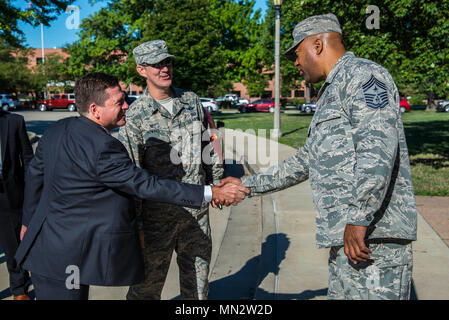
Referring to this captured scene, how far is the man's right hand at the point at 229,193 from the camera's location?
275cm

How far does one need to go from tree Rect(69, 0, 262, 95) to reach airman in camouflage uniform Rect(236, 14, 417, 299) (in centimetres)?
2510

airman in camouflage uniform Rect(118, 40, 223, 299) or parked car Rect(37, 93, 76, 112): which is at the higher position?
parked car Rect(37, 93, 76, 112)

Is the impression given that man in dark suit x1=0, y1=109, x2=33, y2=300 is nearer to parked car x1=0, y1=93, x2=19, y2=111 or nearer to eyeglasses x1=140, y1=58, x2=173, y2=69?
eyeglasses x1=140, y1=58, x2=173, y2=69

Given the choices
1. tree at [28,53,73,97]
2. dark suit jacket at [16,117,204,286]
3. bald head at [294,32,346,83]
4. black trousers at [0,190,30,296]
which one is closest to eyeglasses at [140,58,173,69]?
dark suit jacket at [16,117,204,286]

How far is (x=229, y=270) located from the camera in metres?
4.45

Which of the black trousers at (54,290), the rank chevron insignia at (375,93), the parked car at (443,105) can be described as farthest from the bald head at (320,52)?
the parked car at (443,105)

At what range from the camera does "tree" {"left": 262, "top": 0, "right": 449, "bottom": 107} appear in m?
8.02

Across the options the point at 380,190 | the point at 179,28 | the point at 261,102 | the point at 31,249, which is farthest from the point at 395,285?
the point at 261,102

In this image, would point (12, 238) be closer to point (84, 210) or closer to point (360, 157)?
point (84, 210)

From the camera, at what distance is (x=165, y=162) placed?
2.96 metres

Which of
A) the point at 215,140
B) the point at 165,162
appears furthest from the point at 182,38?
the point at 165,162

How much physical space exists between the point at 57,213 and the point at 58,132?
1.40 ft

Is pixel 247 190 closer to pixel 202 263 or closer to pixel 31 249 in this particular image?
pixel 202 263

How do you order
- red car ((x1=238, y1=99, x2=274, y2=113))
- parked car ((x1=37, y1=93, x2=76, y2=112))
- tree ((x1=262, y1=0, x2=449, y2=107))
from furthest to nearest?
parked car ((x1=37, y1=93, x2=76, y2=112))
red car ((x1=238, y1=99, x2=274, y2=113))
tree ((x1=262, y1=0, x2=449, y2=107))
